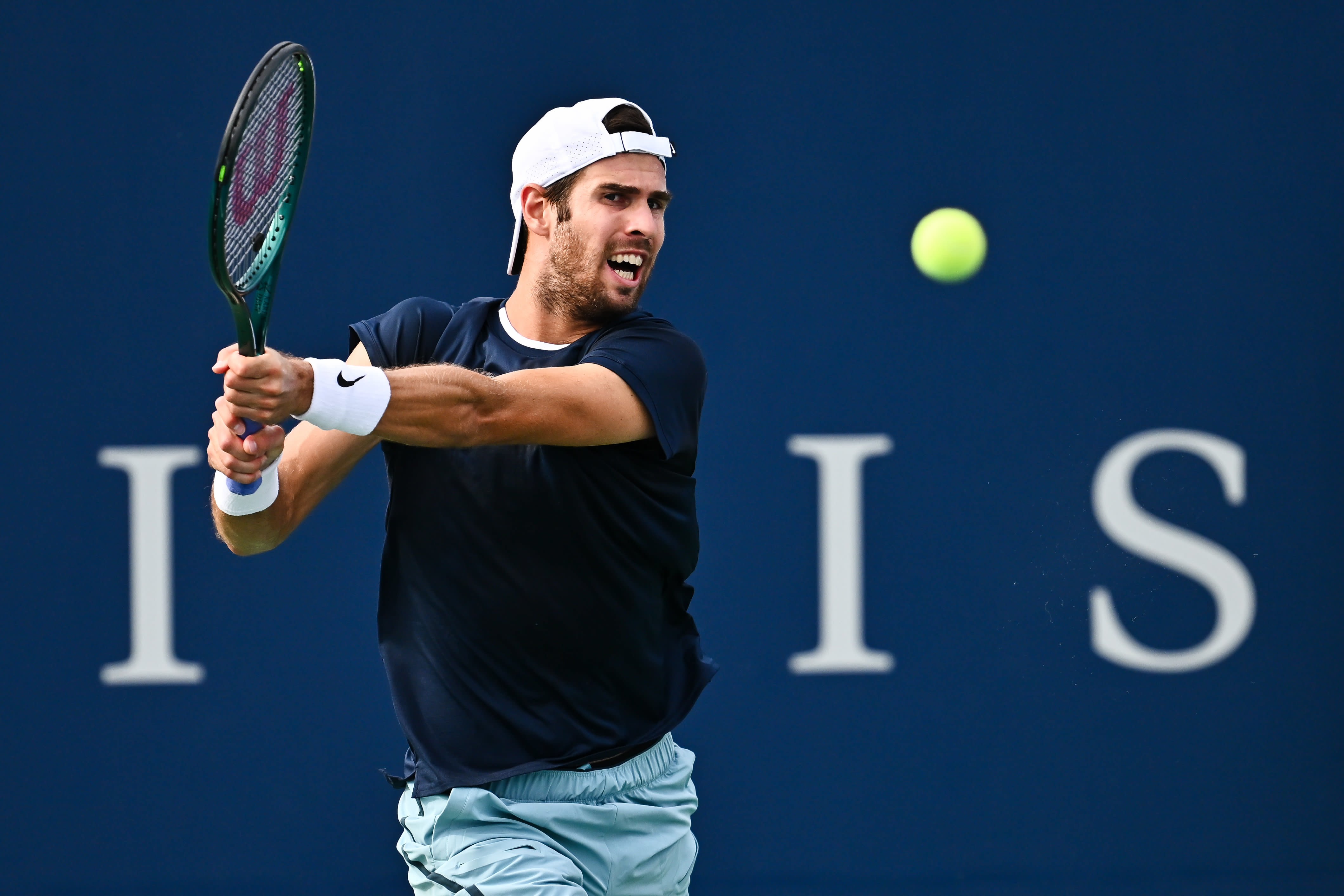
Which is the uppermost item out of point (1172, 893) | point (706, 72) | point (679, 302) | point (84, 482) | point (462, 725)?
point (706, 72)

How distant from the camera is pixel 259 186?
1.98 m

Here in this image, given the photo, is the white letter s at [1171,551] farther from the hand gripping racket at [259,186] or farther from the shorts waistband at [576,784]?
the hand gripping racket at [259,186]

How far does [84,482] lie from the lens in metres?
3.31

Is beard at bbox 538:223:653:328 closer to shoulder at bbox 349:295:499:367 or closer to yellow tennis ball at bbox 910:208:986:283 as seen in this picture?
shoulder at bbox 349:295:499:367

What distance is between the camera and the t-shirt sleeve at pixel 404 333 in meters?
2.21

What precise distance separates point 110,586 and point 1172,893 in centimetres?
244

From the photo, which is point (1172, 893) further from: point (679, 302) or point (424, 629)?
point (424, 629)

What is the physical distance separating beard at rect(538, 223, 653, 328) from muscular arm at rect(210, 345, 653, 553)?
0.57 ft

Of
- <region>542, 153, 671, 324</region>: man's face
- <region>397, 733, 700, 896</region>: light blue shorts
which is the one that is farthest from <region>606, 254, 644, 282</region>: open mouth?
<region>397, 733, 700, 896</region>: light blue shorts

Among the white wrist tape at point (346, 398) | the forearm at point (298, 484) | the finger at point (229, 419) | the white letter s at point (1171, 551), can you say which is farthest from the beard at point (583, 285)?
the white letter s at point (1171, 551)

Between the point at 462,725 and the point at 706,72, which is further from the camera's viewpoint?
the point at 706,72

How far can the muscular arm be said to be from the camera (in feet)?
5.65

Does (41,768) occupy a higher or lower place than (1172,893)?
higher

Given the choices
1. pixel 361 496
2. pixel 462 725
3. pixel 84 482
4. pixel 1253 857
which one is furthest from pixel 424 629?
pixel 1253 857
